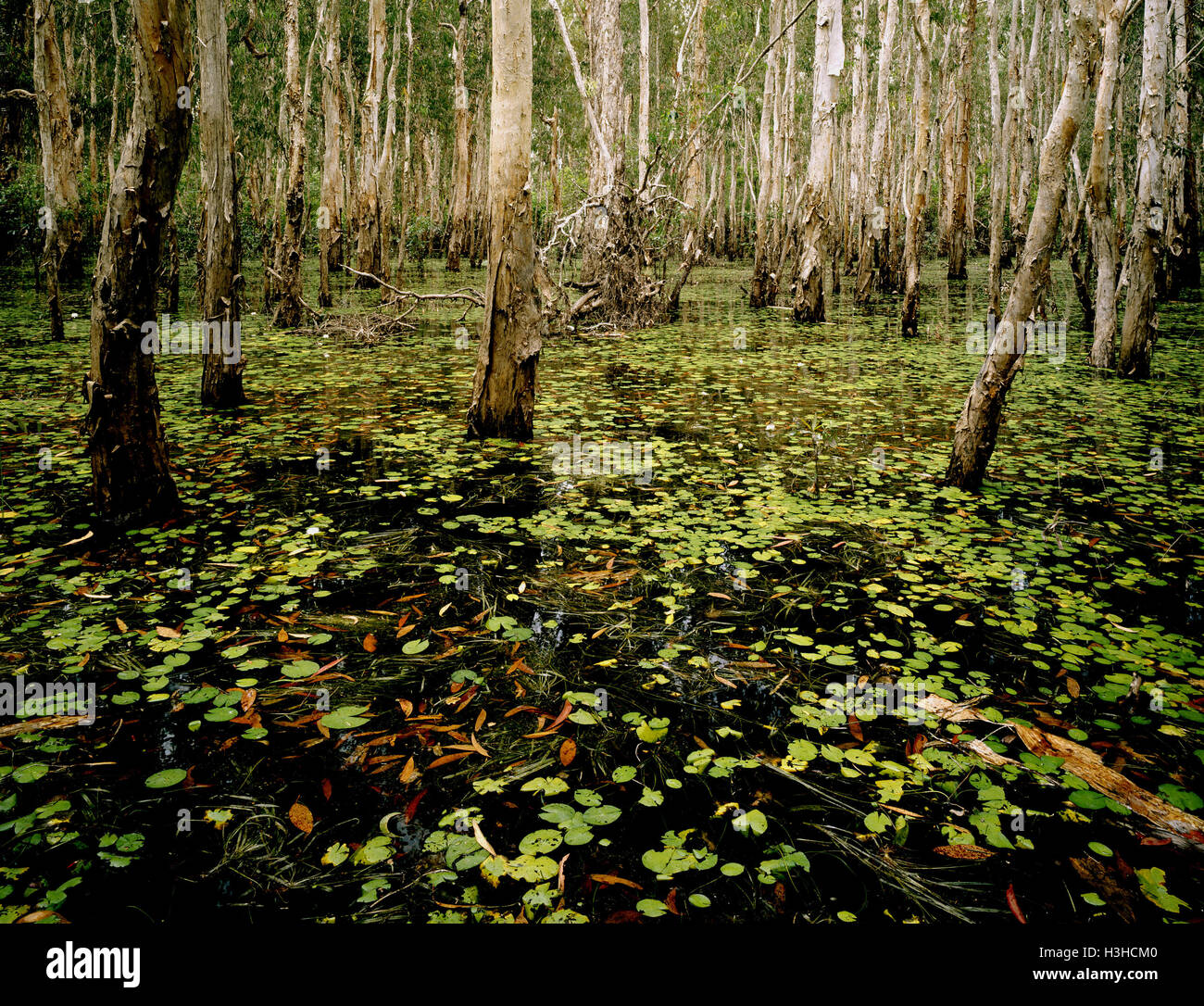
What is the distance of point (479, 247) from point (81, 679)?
24135 mm

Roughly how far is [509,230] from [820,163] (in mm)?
8334

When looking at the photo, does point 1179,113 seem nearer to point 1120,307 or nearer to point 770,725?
point 1120,307

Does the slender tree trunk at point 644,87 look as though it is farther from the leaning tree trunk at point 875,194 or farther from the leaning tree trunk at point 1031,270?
the leaning tree trunk at point 1031,270

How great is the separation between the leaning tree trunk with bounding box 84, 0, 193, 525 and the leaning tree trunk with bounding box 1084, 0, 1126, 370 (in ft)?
22.3

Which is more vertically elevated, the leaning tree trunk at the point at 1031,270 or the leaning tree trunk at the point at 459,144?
the leaning tree trunk at the point at 459,144

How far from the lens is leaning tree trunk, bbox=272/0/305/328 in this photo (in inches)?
413

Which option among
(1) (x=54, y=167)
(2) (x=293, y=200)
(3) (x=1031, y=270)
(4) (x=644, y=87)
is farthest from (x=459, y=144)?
(3) (x=1031, y=270)

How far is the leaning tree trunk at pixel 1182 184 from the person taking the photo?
34.6ft

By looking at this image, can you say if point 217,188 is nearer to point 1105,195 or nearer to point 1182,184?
point 1105,195

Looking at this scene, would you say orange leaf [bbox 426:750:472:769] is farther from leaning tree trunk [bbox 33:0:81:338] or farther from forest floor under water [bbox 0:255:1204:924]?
leaning tree trunk [bbox 33:0:81:338]

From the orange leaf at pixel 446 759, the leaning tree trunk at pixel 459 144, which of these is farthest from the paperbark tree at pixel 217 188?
the leaning tree trunk at pixel 459 144

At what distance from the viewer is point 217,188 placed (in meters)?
5.95

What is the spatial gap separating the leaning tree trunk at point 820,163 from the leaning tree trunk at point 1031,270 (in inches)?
290
